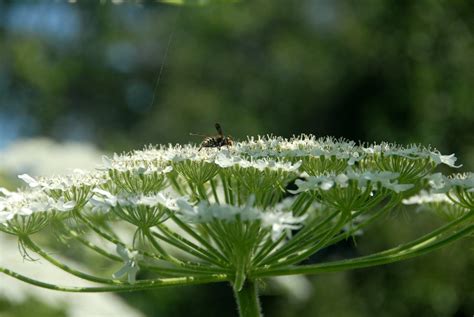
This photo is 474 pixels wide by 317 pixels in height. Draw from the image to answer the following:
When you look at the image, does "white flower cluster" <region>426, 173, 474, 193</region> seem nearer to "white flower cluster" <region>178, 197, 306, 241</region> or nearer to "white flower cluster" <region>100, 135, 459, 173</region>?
"white flower cluster" <region>100, 135, 459, 173</region>

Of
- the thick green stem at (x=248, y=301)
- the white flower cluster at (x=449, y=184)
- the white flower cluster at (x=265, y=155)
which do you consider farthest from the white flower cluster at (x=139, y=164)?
the white flower cluster at (x=449, y=184)

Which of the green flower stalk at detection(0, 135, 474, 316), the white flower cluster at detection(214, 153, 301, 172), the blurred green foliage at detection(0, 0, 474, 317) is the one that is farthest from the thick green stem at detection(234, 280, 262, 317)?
the blurred green foliage at detection(0, 0, 474, 317)

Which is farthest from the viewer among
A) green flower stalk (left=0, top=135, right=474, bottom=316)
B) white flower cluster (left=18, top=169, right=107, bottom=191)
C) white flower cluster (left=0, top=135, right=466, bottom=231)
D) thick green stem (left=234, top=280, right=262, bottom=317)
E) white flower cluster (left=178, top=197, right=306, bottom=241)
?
white flower cluster (left=18, top=169, right=107, bottom=191)

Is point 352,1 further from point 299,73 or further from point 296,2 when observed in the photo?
point 296,2

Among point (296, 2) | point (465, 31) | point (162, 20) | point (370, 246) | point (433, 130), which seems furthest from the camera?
point (162, 20)

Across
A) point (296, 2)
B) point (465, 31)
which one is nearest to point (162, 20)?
point (296, 2)

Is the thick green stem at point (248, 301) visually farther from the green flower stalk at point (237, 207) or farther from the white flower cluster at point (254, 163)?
the white flower cluster at point (254, 163)

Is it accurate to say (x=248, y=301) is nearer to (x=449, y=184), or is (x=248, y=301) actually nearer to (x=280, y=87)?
(x=449, y=184)
